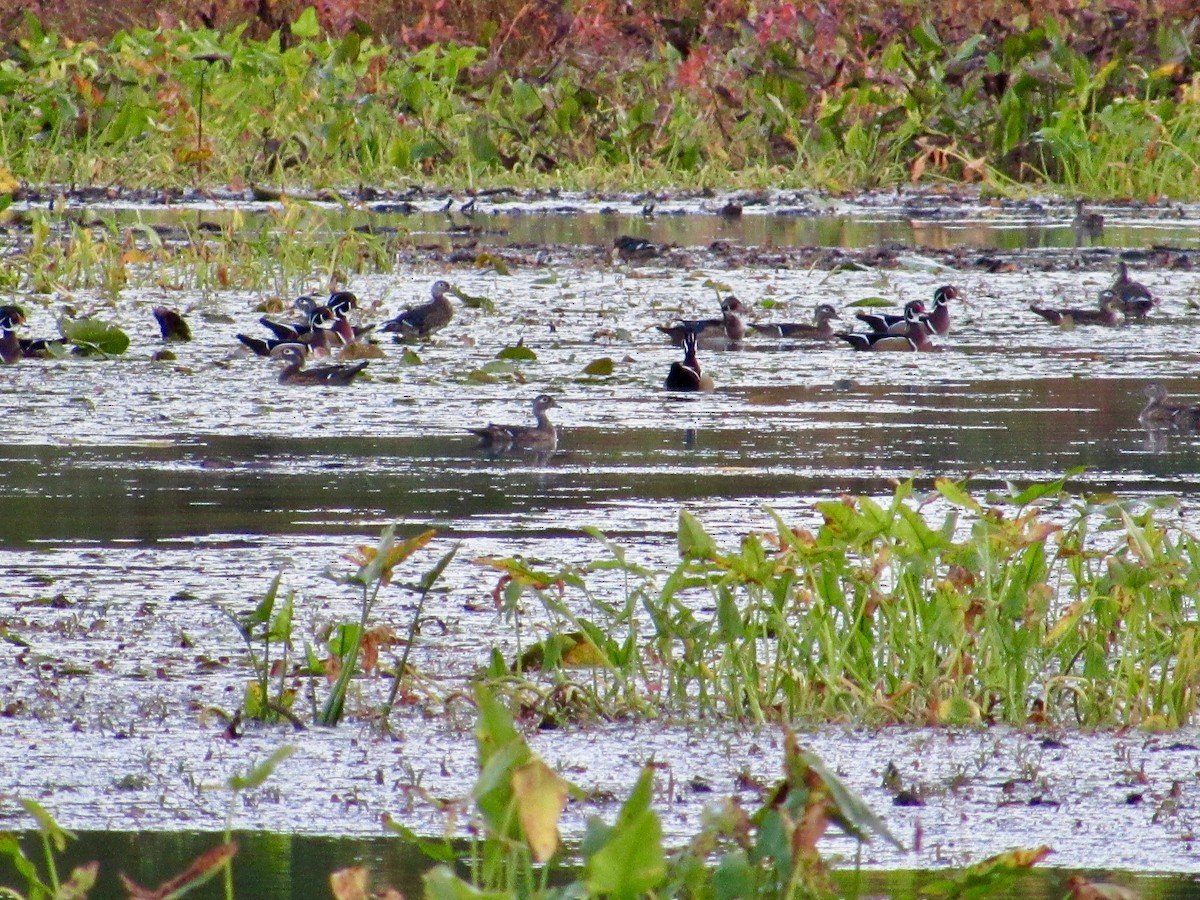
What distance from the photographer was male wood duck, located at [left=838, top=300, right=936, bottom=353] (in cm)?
1052

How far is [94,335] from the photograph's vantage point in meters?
9.91

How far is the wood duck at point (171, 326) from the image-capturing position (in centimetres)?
1034

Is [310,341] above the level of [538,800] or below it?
below

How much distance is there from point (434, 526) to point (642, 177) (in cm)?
1477

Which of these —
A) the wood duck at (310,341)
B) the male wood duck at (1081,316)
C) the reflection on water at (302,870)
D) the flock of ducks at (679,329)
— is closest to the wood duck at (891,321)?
the flock of ducks at (679,329)

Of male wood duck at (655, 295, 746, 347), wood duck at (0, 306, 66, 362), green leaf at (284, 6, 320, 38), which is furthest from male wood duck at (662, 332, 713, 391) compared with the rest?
green leaf at (284, 6, 320, 38)

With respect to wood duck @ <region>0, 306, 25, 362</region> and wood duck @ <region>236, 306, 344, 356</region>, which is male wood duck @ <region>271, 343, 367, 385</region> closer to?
wood duck @ <region>236, 306, 344, 356</region>

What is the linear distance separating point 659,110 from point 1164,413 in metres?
14.2

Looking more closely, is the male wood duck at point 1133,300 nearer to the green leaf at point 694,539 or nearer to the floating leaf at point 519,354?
the floating leaf at point 519,354

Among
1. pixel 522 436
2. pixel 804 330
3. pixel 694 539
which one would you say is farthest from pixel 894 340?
pixel 694 539

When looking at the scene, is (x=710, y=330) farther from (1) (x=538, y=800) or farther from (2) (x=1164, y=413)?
(1) (x=538, y=800)

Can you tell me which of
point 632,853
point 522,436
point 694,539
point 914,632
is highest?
point 632,853

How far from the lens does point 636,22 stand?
82.6ft

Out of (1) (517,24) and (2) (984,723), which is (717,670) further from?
(1) (517,24)
